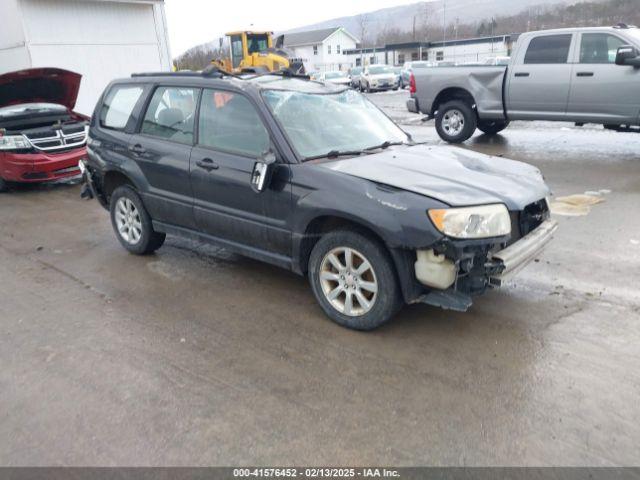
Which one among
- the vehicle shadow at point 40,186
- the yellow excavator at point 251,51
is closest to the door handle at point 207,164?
the vehicle shadow at point 40,186

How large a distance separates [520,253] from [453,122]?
8.04 m

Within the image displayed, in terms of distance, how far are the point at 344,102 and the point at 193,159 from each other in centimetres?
143

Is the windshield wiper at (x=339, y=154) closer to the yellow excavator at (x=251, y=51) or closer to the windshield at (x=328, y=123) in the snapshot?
the windshield at (x=328, y=123)

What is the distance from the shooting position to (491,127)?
1207cm

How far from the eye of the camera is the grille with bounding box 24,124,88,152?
8.95 metres

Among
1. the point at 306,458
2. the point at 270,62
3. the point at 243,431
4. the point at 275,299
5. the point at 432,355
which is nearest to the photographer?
the point at 306,458

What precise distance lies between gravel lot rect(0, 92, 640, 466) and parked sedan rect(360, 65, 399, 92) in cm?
2811

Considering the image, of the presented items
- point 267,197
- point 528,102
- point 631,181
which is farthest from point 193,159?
point 528,102

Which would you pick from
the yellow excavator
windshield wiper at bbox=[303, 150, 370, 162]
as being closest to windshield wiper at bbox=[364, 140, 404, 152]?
windshield wiper at bbox=[303, 150, 370, 162]

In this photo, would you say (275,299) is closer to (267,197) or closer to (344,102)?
(267,197)

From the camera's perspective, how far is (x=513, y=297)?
4316mm

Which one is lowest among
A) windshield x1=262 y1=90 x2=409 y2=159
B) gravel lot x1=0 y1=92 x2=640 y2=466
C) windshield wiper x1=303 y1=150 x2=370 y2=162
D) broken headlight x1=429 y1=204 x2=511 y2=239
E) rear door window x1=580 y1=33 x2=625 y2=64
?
gravel lot x1=0 y1=92 x2=640 y2=466

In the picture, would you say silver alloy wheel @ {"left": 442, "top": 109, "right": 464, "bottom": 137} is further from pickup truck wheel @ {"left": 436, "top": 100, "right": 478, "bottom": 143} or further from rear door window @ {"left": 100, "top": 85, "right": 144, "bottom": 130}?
rear door window @ {"left": 100, "top": 85, "right": 144, "bottom": 130}

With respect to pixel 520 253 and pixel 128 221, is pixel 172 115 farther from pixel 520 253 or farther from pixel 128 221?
pixel 520 253
